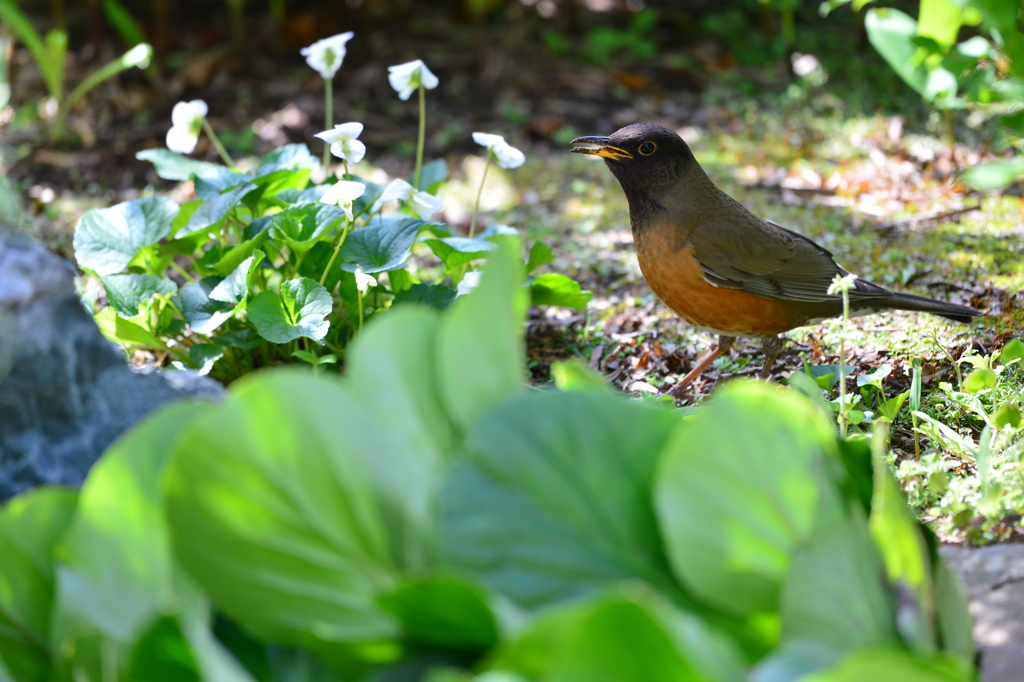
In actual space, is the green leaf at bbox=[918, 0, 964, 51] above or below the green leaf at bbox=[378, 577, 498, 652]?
above

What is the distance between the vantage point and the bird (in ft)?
11.3

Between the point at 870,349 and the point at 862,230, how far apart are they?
155 centimetres

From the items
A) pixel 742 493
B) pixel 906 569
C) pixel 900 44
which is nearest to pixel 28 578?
pixel 742 493

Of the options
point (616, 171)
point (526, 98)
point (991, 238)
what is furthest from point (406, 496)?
point (526, 98)

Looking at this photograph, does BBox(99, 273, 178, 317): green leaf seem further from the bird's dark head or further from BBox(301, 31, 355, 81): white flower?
the bird's dark head

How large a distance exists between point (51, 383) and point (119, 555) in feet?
2.41

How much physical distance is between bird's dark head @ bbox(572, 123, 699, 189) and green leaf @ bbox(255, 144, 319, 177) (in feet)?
3.48

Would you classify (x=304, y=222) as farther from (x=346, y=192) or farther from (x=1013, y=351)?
(x=1013, y=351)

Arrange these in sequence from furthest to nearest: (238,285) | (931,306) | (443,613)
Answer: (931,306), (238,285), (443,613)

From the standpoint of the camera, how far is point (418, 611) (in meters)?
1.18

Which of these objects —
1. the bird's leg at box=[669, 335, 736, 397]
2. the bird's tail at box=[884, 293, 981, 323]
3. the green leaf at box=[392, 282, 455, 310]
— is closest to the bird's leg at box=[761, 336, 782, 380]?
the bird's leg at box=[669, 335, 736, 397]

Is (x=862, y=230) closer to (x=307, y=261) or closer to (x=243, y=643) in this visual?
(x=307, y=261)

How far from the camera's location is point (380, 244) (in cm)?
299


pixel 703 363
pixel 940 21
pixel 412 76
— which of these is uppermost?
pixel 940 21
